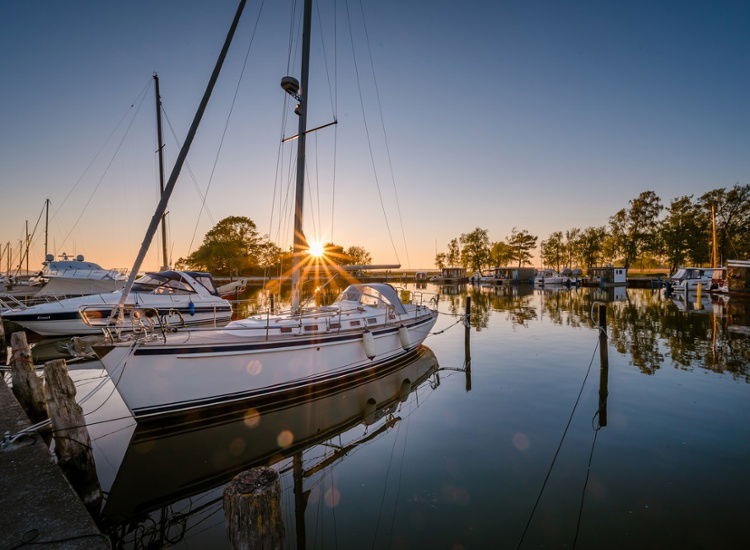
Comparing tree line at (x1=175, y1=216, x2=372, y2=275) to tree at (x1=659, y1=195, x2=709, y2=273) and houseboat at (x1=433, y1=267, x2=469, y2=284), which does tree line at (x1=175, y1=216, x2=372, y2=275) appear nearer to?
houseboat at (x1=433, y1=267, x2=469, y2=284)

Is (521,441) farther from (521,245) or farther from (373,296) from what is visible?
(521,245)

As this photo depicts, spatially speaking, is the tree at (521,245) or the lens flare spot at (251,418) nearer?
the lens flare spot at (251,418)

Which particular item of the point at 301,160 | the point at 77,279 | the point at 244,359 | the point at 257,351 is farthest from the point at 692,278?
the point at 77,279

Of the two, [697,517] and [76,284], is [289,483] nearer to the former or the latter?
[697,517]

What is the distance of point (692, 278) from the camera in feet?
144

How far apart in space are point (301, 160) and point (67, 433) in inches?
307

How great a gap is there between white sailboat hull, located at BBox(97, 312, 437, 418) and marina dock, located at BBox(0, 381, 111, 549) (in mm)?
1661

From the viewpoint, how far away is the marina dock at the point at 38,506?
3.24m

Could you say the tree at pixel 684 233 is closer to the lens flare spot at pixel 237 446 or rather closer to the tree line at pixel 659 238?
the tree line at pixel 659 238

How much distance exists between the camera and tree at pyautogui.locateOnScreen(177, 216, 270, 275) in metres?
59.2

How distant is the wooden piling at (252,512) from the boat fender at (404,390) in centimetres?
694

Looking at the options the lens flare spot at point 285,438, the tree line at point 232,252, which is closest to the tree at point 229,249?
the tree line at point 232,252

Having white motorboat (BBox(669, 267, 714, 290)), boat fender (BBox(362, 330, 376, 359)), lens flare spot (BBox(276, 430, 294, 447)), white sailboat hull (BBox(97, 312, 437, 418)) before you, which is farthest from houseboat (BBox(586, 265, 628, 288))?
lens flare spot (BBox(276, 430, 294, 447))

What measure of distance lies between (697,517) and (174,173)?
446 inches
